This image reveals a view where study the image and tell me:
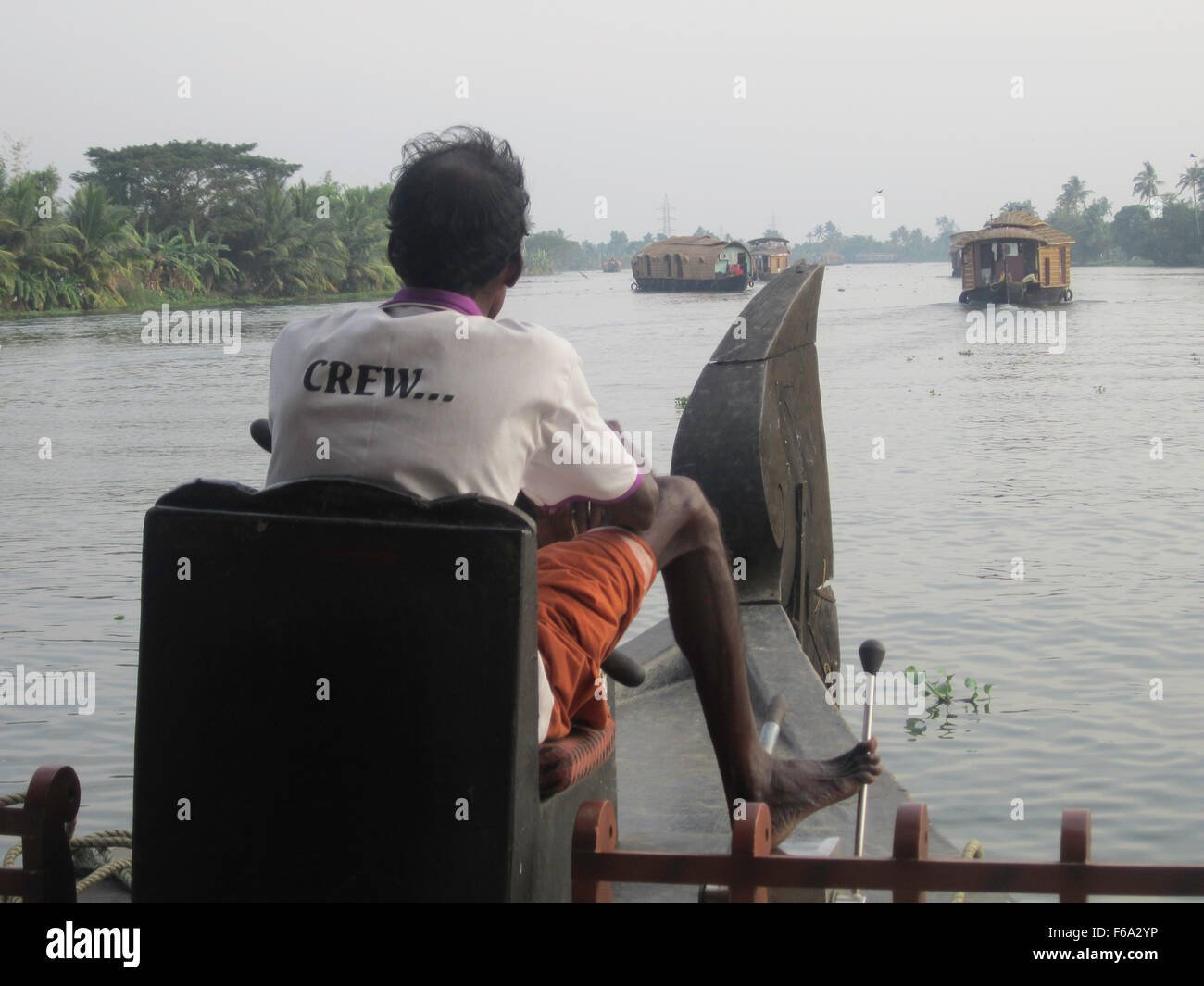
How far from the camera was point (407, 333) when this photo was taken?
6.16 ft

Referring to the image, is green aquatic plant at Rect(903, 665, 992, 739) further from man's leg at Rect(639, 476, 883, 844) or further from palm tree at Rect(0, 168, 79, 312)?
palm tree at Rect(0, 168, 79, 312)

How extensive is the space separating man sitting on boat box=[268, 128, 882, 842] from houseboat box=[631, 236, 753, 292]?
2011 inches

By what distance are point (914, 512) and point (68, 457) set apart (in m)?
8.60

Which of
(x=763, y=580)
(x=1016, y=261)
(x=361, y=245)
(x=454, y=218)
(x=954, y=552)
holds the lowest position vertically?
(x=954, y=552)

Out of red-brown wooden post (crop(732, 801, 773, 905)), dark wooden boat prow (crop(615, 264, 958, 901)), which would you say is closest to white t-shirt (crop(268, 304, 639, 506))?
red-brown wooden post (crop(732, 801, 773, 905))

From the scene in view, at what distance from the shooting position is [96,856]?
271 cm

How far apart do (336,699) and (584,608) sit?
1.59 ft

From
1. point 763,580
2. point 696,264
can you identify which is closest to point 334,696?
point 763,580

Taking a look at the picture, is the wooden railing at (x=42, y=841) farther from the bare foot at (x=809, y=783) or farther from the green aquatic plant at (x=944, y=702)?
the green aquatic plant at (x=944, y=702)

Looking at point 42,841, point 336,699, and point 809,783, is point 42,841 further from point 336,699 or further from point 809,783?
point 809,783

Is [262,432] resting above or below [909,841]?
above

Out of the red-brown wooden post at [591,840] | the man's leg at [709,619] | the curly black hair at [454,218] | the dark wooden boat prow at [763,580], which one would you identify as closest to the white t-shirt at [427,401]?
the curly black hair at [454,218]

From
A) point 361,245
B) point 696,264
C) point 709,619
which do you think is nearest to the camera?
point 709,619

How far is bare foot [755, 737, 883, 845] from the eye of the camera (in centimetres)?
243
